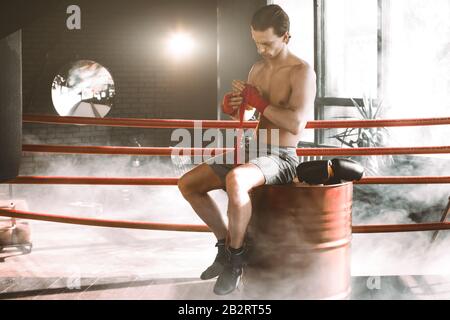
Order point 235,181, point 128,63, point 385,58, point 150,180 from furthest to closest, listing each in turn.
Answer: point 128,63
point 385,58
point 150,180
point 235,181

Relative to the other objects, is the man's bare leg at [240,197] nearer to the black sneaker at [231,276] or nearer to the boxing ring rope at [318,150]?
the black sneaker at [231,276]

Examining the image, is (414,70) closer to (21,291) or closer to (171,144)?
(171,144)

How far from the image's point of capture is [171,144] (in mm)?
8562

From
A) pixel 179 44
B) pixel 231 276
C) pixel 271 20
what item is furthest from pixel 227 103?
pixel 179 44

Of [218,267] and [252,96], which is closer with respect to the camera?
[252,96]

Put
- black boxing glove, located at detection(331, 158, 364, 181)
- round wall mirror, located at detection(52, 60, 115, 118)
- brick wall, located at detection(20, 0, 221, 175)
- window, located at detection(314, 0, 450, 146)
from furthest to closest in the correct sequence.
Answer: round wall mirror, located at detection(52, 60, 115, 118) < brick wall, located at detection(20, 0, 221, 175) < window, located at detection(314, 0, 450, 146) < black boxing glove, located at detection(331, 158, 364, 181)

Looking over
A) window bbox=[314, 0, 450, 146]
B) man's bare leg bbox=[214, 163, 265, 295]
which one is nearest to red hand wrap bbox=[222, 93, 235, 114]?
man's bare leg bbox=[214, 163, 265, 295]

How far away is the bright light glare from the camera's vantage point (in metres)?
8.53

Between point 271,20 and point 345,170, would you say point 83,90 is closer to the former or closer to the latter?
point 271,20

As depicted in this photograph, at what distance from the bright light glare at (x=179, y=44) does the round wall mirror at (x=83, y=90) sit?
1045mm

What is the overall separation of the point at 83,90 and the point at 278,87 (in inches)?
211

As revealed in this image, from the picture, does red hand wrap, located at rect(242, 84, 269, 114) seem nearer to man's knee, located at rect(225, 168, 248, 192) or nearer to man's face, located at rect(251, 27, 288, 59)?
man's face, located at rect(251, 27, 288, 59)

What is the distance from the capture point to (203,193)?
300 cm

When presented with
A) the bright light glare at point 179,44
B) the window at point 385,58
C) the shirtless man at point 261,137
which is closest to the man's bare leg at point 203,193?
the shirtless man at point 261,137
